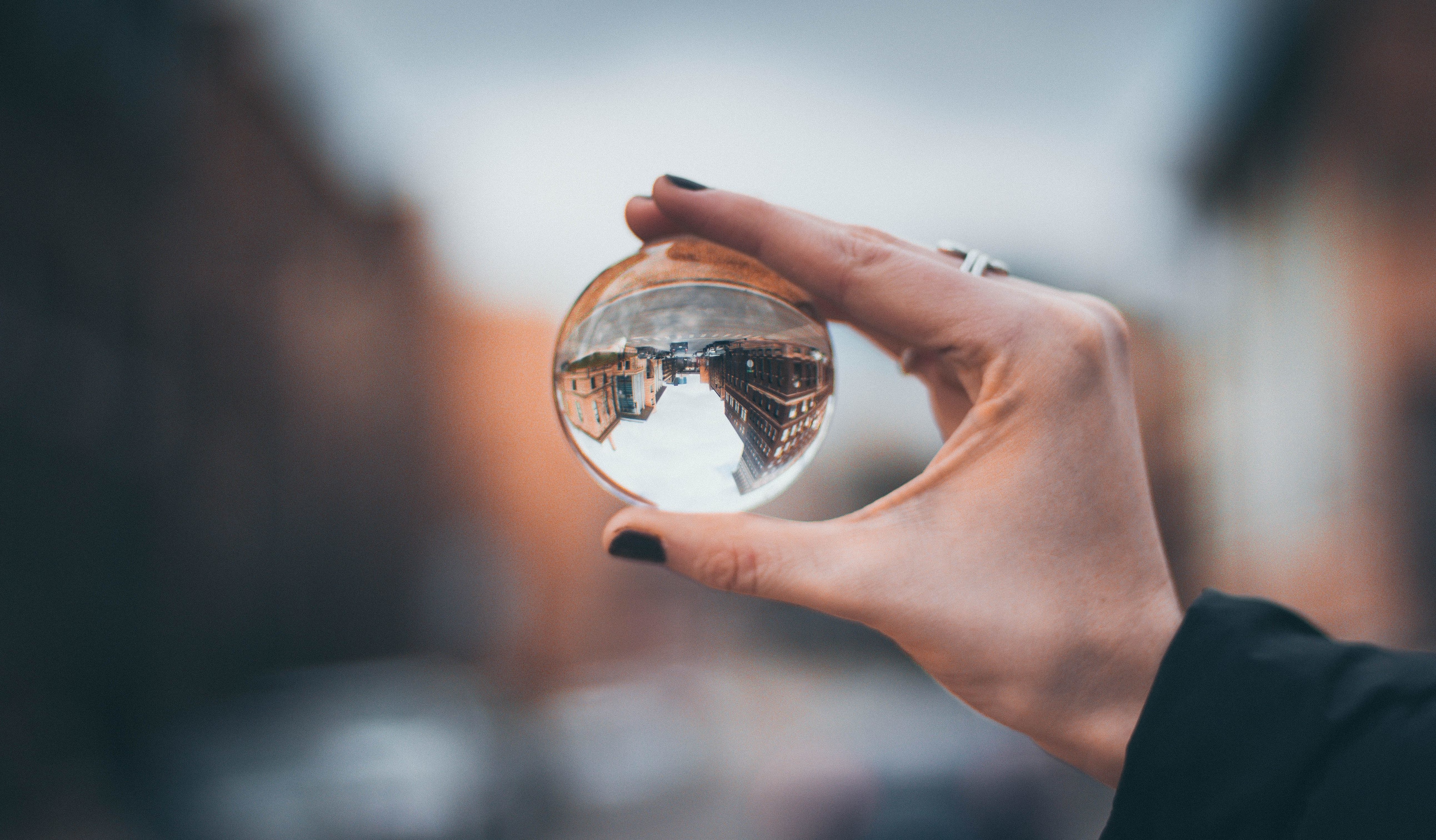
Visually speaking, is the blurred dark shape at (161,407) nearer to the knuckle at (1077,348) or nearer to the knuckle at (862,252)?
the knuckle at (862,252)

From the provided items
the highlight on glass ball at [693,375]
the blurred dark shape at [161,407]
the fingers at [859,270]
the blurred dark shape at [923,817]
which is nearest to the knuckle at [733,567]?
the highlight on glass ball at [693,375]

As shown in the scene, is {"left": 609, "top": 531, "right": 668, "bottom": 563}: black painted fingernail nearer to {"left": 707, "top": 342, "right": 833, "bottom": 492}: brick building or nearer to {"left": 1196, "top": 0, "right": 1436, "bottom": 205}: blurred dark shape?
{"left": 707, "top": 342, "right": 833, "bottom": 492}: brick building

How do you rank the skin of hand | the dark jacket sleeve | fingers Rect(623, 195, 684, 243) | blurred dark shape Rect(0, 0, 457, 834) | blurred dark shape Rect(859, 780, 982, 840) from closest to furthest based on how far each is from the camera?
the dark jacket sleeve < the skin of hand < fingers Rect(623, 195, 684, 243) < blurred dark shape Rect(859, 780, 982, 840) < blurred dark shape Rect(0, 0, 457, 834)

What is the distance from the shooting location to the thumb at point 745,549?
4.31 ft

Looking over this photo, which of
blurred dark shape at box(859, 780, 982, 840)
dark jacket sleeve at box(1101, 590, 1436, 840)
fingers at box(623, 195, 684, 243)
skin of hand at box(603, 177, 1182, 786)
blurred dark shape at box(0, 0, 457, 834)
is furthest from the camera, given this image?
blurred dark shape at box(0, 0, 457, 834)

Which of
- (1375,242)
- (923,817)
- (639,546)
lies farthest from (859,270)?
(1375,242)

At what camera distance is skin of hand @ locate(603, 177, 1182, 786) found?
131 cm

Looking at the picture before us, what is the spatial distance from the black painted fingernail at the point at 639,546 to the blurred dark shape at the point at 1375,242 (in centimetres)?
969

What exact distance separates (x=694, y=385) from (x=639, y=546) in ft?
1.08

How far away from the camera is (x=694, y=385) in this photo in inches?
52.1

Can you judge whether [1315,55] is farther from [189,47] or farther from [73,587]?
[73,587]

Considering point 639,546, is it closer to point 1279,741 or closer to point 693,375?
point 693,375

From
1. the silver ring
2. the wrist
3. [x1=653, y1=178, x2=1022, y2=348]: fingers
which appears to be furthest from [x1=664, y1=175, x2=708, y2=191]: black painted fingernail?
the wrist

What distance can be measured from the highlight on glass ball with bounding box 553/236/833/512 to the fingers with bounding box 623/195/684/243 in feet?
0.39
